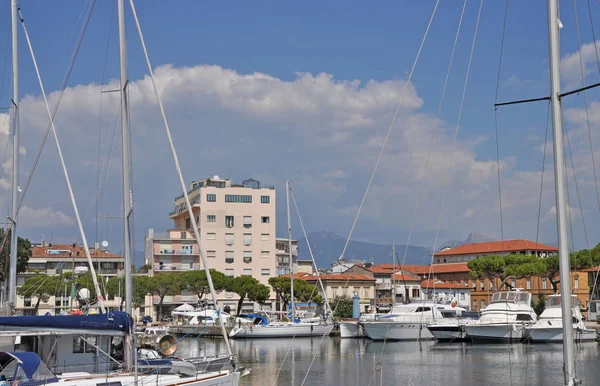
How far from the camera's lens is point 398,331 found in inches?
2702

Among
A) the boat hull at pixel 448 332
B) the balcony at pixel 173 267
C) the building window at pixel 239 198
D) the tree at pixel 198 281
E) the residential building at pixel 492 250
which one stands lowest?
the boat hull at pixel 448 332

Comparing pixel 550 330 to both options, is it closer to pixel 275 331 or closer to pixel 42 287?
pixel 275 331

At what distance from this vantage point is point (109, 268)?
10506 cm

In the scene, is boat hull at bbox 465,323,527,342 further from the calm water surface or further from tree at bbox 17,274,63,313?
tree at bbox 17,274,63,313

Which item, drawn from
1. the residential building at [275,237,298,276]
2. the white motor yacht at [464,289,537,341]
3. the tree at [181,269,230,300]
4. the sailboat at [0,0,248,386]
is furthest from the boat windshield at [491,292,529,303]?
the residential building at [275,237,298,276]

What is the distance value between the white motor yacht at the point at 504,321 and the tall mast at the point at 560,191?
48.8 meters

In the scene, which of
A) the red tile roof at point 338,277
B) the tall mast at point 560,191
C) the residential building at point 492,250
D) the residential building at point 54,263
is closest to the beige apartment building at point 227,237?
the red tile roof at point 338,277

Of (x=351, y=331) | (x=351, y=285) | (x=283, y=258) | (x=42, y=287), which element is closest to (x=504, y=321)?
(x=351, y=331)

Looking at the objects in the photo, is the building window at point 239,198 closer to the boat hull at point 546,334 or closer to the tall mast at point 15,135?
the boat hull at point 546,334

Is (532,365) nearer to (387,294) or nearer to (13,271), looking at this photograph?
(13,271)

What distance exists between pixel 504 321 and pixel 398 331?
9.50 metres

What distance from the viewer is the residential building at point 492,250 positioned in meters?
130

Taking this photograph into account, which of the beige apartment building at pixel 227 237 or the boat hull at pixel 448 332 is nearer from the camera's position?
the boat hull at pixel 448 332

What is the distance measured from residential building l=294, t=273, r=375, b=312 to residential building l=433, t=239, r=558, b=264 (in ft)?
58.1
